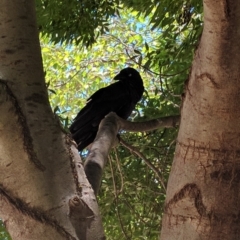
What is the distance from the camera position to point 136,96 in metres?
2.09

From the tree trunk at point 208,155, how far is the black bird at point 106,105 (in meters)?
1.08

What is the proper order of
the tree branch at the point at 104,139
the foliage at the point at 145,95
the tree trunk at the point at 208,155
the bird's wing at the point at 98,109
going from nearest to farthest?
1. the tree trunk at the point at 208,155
2. the tree branch at the point at 104,139
3. the foliage at the point at 145,95
4. the bird's wing at the point at 98,109

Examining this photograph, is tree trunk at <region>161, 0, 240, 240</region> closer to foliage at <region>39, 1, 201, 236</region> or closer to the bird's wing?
foliage at <region>39, 1, 201, 236</region>

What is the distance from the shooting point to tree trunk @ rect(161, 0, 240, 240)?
2.15 ft

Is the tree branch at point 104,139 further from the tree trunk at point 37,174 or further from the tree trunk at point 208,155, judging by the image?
the tree trunk at point 208,155

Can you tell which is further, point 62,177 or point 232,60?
point 62,177

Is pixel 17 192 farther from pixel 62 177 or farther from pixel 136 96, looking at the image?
pixel 136 96

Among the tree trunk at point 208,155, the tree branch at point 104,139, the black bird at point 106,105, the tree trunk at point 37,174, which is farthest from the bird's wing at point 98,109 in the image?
the tree trunk at point 208,155

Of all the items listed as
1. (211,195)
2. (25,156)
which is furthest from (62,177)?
(211,195)

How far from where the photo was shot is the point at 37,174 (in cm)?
75

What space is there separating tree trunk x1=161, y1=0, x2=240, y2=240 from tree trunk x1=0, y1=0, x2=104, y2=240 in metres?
0.13

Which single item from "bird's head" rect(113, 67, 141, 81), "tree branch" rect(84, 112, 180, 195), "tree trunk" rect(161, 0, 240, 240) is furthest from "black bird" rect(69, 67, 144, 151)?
"tree trunk" rect(161, 0, 240, 240)

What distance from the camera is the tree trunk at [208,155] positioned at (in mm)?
655

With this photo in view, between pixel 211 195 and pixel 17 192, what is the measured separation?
28cm
